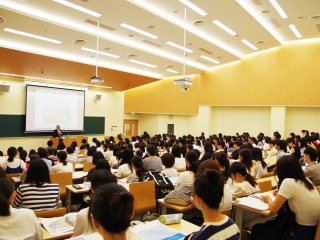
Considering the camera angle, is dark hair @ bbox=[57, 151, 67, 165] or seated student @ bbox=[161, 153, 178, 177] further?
dark hair @ bbox=[57, 151, 67, 165]

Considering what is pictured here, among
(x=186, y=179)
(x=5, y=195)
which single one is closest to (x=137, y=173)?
(x=186, y=179)

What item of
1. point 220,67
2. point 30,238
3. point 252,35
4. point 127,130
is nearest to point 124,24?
point 252,35

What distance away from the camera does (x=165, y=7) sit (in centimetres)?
804

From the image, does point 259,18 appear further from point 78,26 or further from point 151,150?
point 151,150

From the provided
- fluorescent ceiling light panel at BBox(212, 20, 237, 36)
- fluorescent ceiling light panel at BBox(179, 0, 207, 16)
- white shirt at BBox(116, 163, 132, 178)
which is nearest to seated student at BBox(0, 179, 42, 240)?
white shirt at BBox(116, 163, 132, 178)

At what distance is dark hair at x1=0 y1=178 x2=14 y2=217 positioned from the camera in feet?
6.95

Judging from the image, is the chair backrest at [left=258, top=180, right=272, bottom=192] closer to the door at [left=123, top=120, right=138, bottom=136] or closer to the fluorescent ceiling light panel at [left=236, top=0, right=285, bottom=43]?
the fluorescent ceiling light panel at [left=236, top=0, right=285, bottom=43]

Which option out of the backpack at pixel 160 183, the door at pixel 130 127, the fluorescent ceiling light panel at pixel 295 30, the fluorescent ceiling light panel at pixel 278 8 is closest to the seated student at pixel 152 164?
the backpack at pixel 160 183

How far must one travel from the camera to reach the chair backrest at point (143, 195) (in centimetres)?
409

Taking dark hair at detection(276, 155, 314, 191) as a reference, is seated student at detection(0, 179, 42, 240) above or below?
Result: below

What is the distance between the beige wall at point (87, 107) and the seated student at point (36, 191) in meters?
10.3

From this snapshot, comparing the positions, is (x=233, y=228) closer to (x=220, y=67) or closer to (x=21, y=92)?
(x=21, y=92)

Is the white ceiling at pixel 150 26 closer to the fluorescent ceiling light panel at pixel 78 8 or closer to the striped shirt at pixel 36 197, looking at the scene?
the fluorescent ceiling light panel at pixel 78 8

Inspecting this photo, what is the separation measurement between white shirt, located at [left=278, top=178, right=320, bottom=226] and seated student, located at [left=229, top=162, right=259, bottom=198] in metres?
0.74
